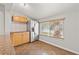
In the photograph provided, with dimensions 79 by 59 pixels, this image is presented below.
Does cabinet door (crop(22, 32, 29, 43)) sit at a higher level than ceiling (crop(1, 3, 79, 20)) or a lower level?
lower

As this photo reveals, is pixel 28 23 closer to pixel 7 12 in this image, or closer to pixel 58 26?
pixel 7 12

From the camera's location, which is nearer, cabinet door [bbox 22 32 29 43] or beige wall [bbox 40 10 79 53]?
beige wall [bbox 40 10 79 53]

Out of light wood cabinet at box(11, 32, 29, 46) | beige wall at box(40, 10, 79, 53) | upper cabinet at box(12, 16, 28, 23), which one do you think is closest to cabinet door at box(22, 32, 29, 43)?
light wood cabinet at box(11, 32, 29, 46)

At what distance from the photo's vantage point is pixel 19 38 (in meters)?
1.57

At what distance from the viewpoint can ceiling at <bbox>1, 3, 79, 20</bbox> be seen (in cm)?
148

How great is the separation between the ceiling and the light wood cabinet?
0.99 feet

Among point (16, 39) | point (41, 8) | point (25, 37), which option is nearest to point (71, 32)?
point (41, 8)

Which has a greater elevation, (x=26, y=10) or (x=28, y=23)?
(x=26, y=10)

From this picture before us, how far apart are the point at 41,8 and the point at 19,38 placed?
1.78ft

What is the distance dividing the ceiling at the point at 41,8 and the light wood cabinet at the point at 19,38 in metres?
0.30

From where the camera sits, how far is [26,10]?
1.55 meters

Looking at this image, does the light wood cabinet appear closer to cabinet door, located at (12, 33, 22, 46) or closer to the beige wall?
cabinet door, located at (12, 33, 22, 46)
